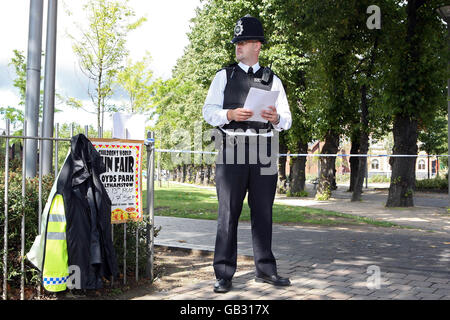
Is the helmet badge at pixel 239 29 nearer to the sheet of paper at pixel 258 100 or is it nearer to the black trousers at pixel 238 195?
the sheet of paper at pixel 258 100

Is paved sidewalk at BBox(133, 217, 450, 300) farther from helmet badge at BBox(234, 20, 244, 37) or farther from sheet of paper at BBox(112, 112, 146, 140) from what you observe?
helmet badge at BBox(234, 20, 244, 37)

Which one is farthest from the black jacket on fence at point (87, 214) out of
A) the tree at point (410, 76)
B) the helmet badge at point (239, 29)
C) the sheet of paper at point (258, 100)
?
the tree at point (410, 76)

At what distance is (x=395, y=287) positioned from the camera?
4.43m

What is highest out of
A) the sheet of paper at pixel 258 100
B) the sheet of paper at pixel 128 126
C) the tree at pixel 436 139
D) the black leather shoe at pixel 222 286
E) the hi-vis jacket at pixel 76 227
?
the tree at pixel 436 139

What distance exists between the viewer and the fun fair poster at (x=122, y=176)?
4.36 metres

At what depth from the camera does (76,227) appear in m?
3.71

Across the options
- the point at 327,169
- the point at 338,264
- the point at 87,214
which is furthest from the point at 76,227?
the point at 327,169

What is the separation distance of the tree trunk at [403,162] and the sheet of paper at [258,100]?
11.8 metres

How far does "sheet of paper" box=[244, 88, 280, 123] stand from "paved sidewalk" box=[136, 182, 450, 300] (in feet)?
5.67

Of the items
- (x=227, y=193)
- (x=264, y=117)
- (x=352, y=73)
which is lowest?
(x=227, y=193)

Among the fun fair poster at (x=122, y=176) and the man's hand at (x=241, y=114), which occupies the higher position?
the man's hand at (x=241, y=114)
